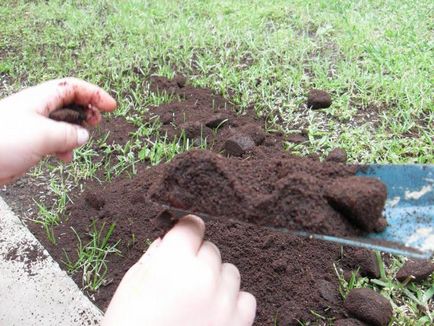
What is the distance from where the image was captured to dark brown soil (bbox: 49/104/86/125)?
1.71 m

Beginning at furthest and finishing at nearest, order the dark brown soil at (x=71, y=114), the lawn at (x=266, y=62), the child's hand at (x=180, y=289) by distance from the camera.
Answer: the lawn at (x=266, y=62)
the dark brown soil at (x=71, y=114)
the child's hand at (x=180, y=289)

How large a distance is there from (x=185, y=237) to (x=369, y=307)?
90 cm

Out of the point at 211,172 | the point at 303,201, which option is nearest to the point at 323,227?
the point at 303,201

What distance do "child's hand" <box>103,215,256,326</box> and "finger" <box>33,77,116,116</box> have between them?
603mm

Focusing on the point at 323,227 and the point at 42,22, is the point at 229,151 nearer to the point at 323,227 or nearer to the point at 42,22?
the point at 323,227

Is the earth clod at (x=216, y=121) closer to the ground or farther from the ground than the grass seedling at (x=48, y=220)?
farther from the ground

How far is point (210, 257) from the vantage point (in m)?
1.51

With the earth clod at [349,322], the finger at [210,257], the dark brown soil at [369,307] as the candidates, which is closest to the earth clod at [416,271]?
the dark brown soil at [369,307]

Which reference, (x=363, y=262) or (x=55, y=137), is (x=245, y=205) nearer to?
(x=55, y=137)

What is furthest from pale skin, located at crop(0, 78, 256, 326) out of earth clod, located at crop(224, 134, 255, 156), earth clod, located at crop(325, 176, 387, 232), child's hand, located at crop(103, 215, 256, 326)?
earth clod, located at crop(224, 134, 255, 156)

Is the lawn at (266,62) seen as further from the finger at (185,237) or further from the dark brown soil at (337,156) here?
the finger at (185,237)

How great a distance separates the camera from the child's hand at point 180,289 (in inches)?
54.5

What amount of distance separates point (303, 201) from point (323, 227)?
0.10 metres

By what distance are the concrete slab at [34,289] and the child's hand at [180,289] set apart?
2.57 feet
